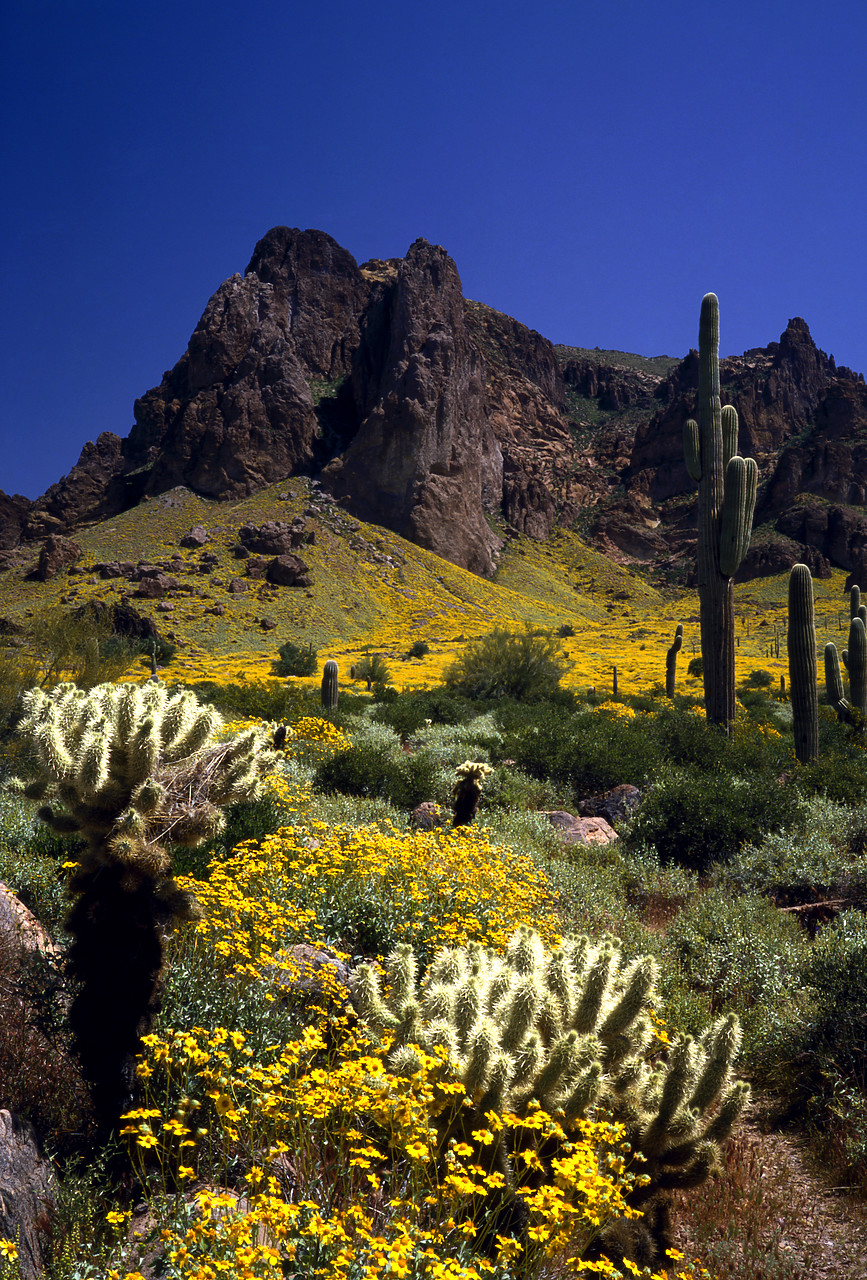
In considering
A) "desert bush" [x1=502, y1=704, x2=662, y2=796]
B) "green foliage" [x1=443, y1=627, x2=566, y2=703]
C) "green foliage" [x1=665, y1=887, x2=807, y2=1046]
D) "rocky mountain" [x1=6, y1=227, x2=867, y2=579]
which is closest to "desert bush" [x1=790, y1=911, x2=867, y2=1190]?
"green foliage" [x1=665, y1=887, x2=807, y2=1046]

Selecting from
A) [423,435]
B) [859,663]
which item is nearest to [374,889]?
[859,663]

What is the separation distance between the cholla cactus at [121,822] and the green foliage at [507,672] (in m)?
19.7

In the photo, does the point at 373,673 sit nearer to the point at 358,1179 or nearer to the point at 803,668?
the point at 803,668

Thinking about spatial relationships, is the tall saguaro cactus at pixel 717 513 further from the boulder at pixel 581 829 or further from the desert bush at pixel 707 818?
the boulder at pixel 581 829

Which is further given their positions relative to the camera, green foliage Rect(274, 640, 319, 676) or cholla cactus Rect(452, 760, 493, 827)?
green foliage Rect(274, 640, 319, 676)

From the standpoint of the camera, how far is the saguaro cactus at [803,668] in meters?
12.8

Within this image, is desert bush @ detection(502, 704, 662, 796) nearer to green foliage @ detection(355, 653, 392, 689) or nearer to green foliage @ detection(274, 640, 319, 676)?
green foliage @ detection(355, 653, 392, 689)

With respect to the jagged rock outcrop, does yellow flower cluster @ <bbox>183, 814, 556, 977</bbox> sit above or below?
below

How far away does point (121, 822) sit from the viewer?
A: 3215mm

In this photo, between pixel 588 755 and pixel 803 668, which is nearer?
pixel 588 755

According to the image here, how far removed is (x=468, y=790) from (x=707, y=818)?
2953 millimetres

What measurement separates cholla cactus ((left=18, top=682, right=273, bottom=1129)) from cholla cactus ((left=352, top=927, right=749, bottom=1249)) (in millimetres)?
997

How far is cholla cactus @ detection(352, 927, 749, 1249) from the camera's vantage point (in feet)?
9.29

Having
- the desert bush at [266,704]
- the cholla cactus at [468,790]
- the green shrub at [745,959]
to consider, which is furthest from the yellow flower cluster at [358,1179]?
the desert bush at [266,704]
